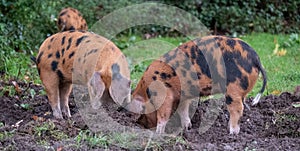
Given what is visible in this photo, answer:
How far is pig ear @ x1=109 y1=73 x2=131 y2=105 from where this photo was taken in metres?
6.81

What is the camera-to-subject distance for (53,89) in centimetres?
769

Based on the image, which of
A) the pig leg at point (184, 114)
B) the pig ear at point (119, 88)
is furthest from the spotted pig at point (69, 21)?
the pig ear at point (119, 88)

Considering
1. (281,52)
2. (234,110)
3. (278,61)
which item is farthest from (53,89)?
(281,52)

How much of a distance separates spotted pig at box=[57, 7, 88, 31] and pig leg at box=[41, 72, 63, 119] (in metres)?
4.93

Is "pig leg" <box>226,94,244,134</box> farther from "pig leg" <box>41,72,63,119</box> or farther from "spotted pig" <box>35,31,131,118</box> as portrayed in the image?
"pig leg" <box>41,72,63,119</box>

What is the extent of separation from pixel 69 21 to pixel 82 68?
538 centimetres

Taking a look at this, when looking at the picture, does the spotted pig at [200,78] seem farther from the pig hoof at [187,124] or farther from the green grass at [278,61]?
the green grass at [278,61]

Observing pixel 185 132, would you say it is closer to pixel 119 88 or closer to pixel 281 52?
pixel 119 88

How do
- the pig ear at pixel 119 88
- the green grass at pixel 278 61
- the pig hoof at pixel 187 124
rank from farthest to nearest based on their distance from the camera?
1. the green grass at pixel 278 61
2. the pig hoof at pixel 187 124
3. the pig ear at pixel 119 88

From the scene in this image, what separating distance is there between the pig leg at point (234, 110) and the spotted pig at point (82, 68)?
1.14 metres

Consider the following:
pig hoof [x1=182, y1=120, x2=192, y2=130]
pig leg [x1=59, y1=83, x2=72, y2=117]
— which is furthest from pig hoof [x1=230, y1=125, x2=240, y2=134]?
pig leg [x1=59, y1=83, x2=72, y2=117]

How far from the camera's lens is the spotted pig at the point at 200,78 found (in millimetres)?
6879

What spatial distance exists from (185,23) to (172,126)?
755 cm

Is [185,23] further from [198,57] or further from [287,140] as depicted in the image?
[287,140]
